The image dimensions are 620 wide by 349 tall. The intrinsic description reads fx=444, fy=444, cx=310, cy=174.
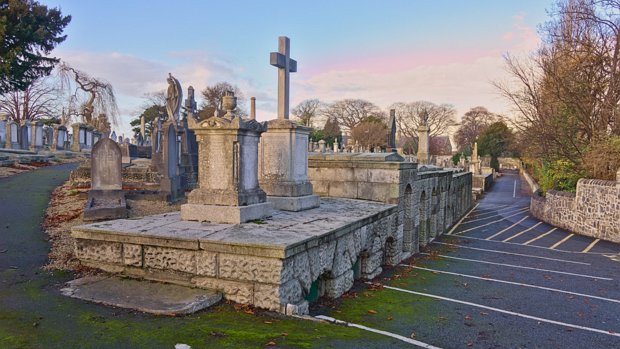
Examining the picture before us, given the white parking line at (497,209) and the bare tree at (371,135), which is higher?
the bare tree at (371,135)

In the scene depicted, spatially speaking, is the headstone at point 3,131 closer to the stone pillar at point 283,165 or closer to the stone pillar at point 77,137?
the stone pillar at point 77,137

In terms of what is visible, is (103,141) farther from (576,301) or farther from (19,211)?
(576,301)

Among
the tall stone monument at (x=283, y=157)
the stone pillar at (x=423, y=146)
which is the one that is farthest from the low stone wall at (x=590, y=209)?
the tall stone monument at (x=283, y=157)

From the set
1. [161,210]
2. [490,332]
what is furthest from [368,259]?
[161,210]

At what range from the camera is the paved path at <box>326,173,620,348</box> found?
5.29 meters

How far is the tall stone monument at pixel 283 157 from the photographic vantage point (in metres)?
8.20

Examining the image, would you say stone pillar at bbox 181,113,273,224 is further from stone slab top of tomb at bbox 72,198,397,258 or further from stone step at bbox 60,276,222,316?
stone step at bbox 60,276,222,316

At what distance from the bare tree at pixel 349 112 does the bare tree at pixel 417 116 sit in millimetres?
4369

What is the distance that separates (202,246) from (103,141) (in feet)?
22.4

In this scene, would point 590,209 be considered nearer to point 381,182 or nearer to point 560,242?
point 560,242

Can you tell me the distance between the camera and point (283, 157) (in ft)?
27.7

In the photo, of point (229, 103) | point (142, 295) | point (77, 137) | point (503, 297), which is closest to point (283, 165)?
point (229, 103)

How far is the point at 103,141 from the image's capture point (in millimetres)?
10484

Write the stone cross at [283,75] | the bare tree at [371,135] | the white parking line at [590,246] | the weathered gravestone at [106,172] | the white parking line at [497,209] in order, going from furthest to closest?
the bare tree at [371,135], the white parking line at [497,209], the white parking line at [590,246], the weathered gravestone at [106,172], the stone cross at [283,75]
